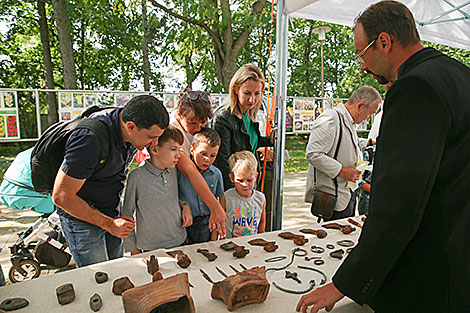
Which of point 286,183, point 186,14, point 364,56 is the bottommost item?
point 286,183

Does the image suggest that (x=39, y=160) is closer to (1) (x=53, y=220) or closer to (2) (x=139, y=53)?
(1) (x=53, y=220)

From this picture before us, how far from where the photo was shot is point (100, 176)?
183cm

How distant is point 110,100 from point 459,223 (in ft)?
22.3

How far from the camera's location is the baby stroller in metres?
2.67

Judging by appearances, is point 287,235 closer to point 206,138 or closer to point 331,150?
point 206,138

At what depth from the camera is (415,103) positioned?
92cm

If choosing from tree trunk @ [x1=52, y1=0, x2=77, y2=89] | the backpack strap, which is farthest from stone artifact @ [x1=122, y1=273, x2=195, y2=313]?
tree trunk @ [x1=52, y1=0, x2=77, y2=89]

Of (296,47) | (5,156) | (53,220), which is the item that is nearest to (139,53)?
(296,47)

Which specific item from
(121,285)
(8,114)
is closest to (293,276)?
(121,285)

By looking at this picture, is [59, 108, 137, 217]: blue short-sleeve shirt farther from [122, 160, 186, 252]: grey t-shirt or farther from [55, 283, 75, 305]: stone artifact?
[55, 283, 75, 305]: stone artifact

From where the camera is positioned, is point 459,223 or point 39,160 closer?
point 459,223

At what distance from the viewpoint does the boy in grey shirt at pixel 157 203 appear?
207 cm

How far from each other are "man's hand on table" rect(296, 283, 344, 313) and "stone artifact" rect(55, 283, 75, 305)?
0.83m

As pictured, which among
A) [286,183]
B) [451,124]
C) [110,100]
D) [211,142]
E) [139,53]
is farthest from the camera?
[139,53]
